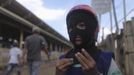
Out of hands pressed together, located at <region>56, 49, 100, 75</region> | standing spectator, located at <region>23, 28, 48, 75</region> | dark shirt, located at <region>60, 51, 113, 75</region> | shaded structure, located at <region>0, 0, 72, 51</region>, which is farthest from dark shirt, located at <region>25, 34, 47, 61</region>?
shaded structure, located at <region>0, 0, 72, 51</region>

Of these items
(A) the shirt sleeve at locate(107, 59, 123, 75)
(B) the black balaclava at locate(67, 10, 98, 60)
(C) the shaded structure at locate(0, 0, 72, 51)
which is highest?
(C) the shaded structure at locate(0, 0, 72, 51)

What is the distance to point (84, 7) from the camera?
102 inches

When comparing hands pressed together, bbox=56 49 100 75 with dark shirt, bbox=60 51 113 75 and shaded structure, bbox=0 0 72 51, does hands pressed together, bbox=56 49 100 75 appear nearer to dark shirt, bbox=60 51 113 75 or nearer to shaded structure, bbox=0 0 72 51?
dark shirt, bbox=60 51 113 75

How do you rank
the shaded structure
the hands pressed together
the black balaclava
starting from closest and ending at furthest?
the hands pressed together, the black balaclava, the shaded structure

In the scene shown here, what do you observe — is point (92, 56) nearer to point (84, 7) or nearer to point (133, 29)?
point (84, 7)

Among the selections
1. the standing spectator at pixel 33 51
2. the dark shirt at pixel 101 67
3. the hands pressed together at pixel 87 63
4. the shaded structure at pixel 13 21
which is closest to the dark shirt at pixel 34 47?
the standing spectator at pixel 33 51

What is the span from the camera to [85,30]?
2.53 meters

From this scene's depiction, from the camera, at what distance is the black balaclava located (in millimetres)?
2518

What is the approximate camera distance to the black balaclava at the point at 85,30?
2.52 metres

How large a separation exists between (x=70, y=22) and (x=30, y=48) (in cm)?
977

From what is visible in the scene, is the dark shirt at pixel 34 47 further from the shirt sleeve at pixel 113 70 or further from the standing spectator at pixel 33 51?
the shirt sleeve at pixel 113 70

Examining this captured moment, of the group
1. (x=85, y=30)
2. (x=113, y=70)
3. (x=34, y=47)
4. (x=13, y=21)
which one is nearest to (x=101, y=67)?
(x=113, y=70)

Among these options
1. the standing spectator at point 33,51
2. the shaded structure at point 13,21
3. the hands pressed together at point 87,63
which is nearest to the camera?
the hands pressed together at point 87,63

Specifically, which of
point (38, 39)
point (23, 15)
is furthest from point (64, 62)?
point (23, 15)
